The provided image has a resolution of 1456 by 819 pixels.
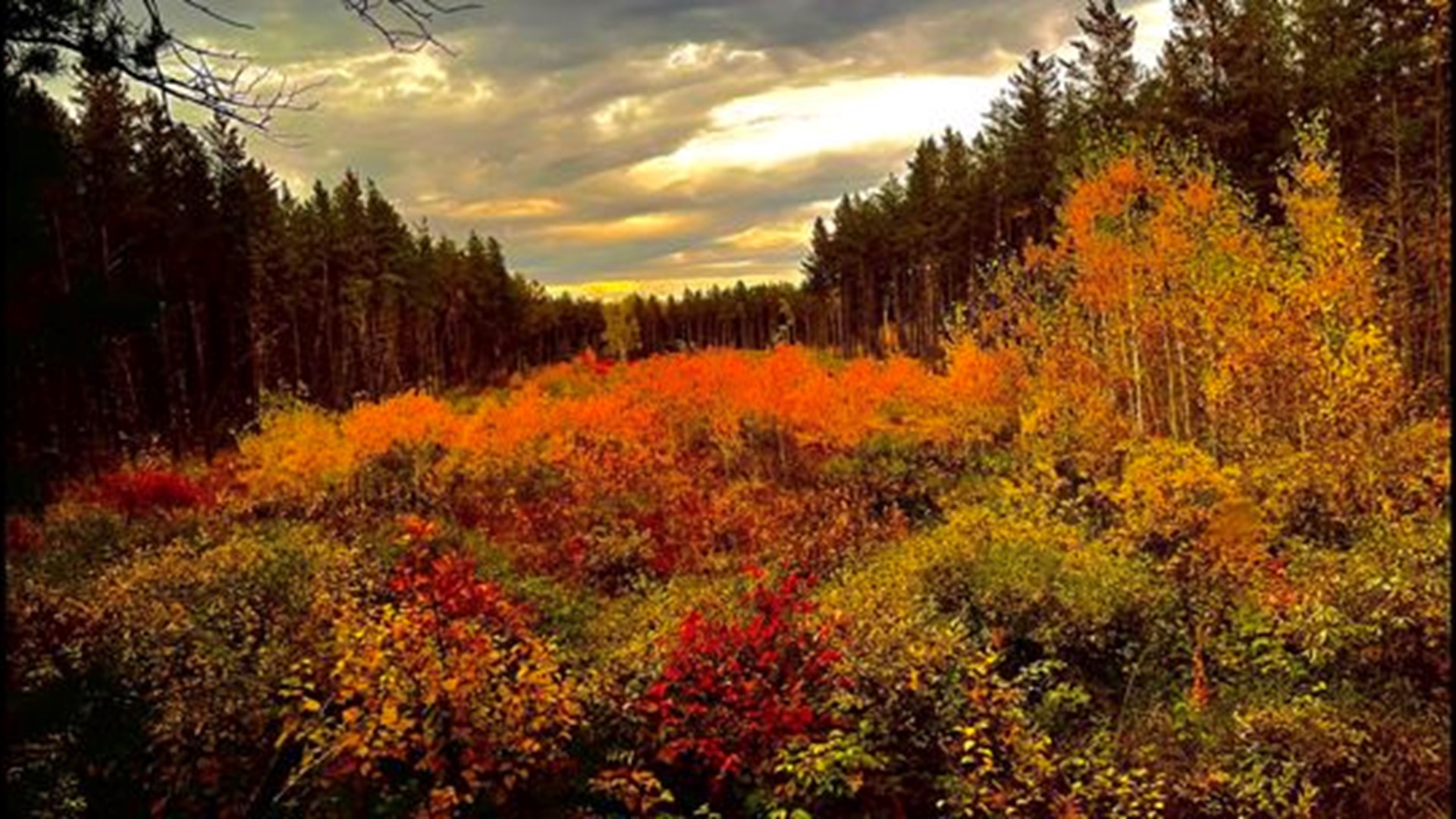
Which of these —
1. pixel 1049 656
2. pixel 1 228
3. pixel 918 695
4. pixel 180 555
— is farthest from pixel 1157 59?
pixel 1 228

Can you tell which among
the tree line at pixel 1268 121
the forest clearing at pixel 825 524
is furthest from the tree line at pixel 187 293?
the tree line at pixel 1268 121

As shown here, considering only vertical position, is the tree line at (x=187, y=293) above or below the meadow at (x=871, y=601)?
above

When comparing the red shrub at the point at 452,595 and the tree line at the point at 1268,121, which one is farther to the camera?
the tree line at the point at 1268,121

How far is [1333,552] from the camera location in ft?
58.3

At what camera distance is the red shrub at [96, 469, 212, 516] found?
26625 millimetres

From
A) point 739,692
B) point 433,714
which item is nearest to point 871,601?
point 739,692

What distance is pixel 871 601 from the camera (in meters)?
15.5

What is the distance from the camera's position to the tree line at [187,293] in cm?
540

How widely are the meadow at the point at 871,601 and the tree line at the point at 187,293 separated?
179 centimetres

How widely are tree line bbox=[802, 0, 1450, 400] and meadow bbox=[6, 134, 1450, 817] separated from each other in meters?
2.31

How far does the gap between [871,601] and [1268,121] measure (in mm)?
28979

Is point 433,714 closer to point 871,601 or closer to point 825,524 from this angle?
point 871,601

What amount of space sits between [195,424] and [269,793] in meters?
41.1

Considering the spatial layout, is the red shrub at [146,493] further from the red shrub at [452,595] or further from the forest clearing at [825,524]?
the red shrub at [452,595]
